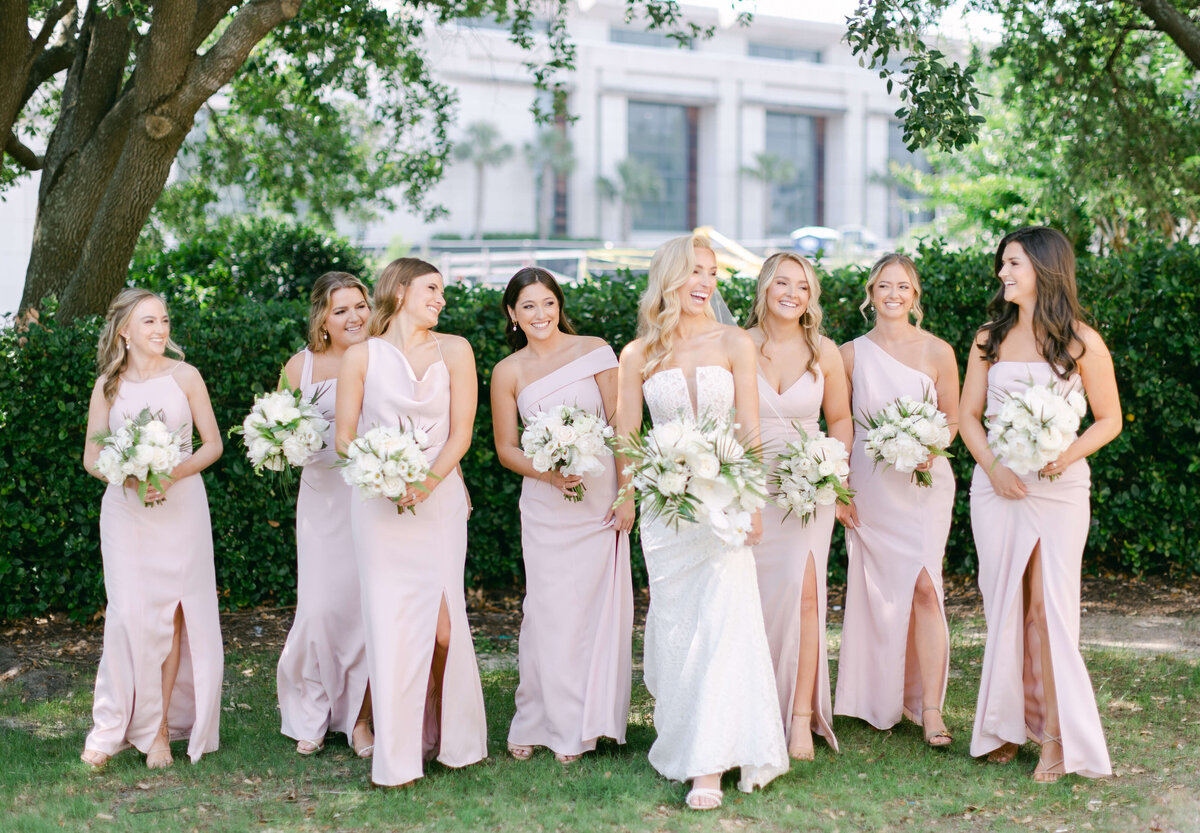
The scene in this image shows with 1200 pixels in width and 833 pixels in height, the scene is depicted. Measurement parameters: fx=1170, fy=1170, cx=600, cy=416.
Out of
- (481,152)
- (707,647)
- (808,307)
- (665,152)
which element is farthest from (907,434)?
(665,152)

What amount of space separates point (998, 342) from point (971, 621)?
12.5 feet

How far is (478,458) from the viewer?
8961 mm

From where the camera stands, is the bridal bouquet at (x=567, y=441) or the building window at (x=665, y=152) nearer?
the bridal bouquet at (x=567, y=441)

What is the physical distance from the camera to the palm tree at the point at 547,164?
91.9 m

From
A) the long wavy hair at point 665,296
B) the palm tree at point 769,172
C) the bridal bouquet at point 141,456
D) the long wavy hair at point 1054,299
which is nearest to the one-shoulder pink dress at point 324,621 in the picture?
the bridal bouquet at point 141,456

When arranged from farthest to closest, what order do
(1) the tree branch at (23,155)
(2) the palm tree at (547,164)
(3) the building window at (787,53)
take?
(3) the building window at (787,53) < (2) the palm tree at (547,164) < (1) the tree branch at (23,155)

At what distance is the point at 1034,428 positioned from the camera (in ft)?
16.8

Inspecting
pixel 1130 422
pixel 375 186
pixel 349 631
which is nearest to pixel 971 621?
pixel 1130 422

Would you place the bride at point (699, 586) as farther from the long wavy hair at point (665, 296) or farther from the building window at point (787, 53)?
the building window at point (787, 53)

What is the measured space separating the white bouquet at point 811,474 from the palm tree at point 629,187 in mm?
86717

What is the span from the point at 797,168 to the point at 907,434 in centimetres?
9373

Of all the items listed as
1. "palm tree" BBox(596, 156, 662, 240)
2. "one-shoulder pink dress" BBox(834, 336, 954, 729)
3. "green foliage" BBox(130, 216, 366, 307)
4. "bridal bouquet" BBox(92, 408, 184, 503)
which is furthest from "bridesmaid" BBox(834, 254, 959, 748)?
"palm tree" BBox(596, 156, 662, 240)

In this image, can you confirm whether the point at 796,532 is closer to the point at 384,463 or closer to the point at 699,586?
the point at 699,586

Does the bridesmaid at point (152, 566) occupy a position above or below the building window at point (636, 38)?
below
